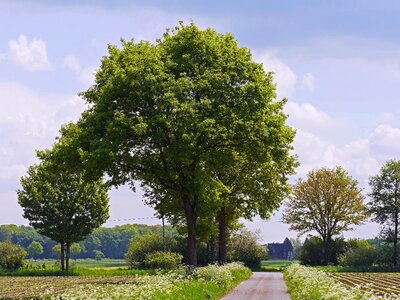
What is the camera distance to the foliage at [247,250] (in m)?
96.8

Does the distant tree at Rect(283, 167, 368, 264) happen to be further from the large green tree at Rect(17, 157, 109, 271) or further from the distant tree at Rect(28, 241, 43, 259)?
the distant tree at Rect(28, 241, 43, 259)

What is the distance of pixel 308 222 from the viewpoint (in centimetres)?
9719

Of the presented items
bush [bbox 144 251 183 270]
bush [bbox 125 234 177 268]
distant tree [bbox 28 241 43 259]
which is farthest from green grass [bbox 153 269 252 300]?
distant tree [bbox 28 241 43 259]

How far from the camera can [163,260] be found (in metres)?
76.8

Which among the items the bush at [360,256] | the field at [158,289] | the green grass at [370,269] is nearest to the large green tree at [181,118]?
the field at [158,289]

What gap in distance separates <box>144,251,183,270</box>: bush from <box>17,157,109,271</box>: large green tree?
8.91 meters

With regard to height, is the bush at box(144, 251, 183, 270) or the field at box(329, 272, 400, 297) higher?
the bush at box(144, 251, 183, 270)

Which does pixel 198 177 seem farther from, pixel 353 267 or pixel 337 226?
pixel 337 226

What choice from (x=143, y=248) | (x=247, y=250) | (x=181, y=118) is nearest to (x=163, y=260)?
(x=143, y=248)

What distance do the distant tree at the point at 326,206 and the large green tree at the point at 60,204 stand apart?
114 ft

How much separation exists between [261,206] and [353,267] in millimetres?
25948

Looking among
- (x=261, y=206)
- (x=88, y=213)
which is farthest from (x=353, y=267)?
(x=88, y=213)

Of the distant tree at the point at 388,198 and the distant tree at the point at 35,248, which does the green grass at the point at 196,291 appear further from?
the distant tree at the point at 35,248

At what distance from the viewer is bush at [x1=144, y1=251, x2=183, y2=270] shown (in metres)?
76.1
